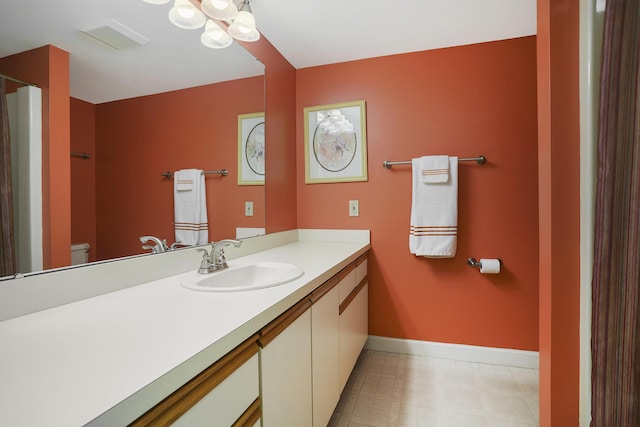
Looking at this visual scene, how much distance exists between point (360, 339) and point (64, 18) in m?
2.03

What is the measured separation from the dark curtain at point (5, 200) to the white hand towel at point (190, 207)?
20.5 inches

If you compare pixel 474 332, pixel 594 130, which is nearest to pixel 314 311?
pixel 594 130

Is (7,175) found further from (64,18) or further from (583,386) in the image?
(583,386)

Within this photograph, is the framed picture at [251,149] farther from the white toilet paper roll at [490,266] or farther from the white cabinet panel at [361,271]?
the white toilet paper roll at [490,266]

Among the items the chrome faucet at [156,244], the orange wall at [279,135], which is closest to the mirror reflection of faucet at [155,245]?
the chrome faucet at [156,244]

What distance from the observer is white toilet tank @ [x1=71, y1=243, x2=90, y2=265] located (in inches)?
35.2

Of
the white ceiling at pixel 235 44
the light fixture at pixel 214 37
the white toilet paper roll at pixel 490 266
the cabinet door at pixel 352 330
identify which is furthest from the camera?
the white toilet paper roll at pixel 490 266

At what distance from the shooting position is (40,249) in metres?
0.81

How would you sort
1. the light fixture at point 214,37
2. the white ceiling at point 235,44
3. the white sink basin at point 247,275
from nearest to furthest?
the white ceiling at point 235,44 → the white sink basin at point 247,275 → the light fixture at point 214,37

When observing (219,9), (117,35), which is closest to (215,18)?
(219,9)

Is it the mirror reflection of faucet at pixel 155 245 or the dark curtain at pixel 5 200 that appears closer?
the dark curtain at pixel 5 200

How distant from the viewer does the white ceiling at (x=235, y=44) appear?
2.83 feet

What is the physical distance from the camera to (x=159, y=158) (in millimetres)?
1178

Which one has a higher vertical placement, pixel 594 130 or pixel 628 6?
pixel 628 6
